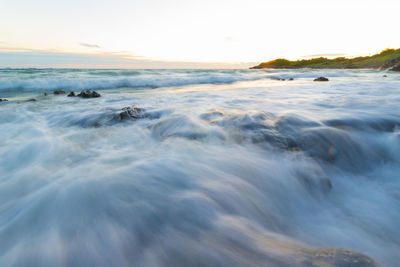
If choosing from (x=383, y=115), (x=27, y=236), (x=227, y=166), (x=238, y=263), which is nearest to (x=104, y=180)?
(x=27, y=236)

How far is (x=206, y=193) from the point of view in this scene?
1.88 metres

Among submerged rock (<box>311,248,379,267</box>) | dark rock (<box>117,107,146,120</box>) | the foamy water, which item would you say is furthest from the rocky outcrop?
submerged rock (<box>311,248,379,267</box>)

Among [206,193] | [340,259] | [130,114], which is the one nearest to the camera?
[340,259]

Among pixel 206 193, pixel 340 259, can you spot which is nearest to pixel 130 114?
pixel 206 193

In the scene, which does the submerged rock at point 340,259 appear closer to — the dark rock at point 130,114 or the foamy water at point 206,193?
the foamy water at point 206,193

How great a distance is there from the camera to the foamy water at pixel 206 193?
53.1 inches

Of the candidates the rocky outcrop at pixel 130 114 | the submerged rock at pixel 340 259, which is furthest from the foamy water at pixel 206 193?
the rocky outcrop at pixel 130 114

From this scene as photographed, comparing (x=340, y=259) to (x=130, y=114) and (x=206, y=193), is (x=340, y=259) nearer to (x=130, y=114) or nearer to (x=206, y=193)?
(x=206, y=193)

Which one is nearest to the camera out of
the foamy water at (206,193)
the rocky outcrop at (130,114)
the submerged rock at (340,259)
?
the submerged rock at (340,259)

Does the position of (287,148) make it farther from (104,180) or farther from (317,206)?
(104,180)

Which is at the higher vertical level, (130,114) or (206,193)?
(130,114)

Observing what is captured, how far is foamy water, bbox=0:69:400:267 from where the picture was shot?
135 centimetres

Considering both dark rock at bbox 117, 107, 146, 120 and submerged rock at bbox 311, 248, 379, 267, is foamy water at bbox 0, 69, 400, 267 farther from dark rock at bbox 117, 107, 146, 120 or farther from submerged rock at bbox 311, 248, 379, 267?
dark rock at bbox 117, 107, 146, 120

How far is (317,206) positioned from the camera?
191cm
